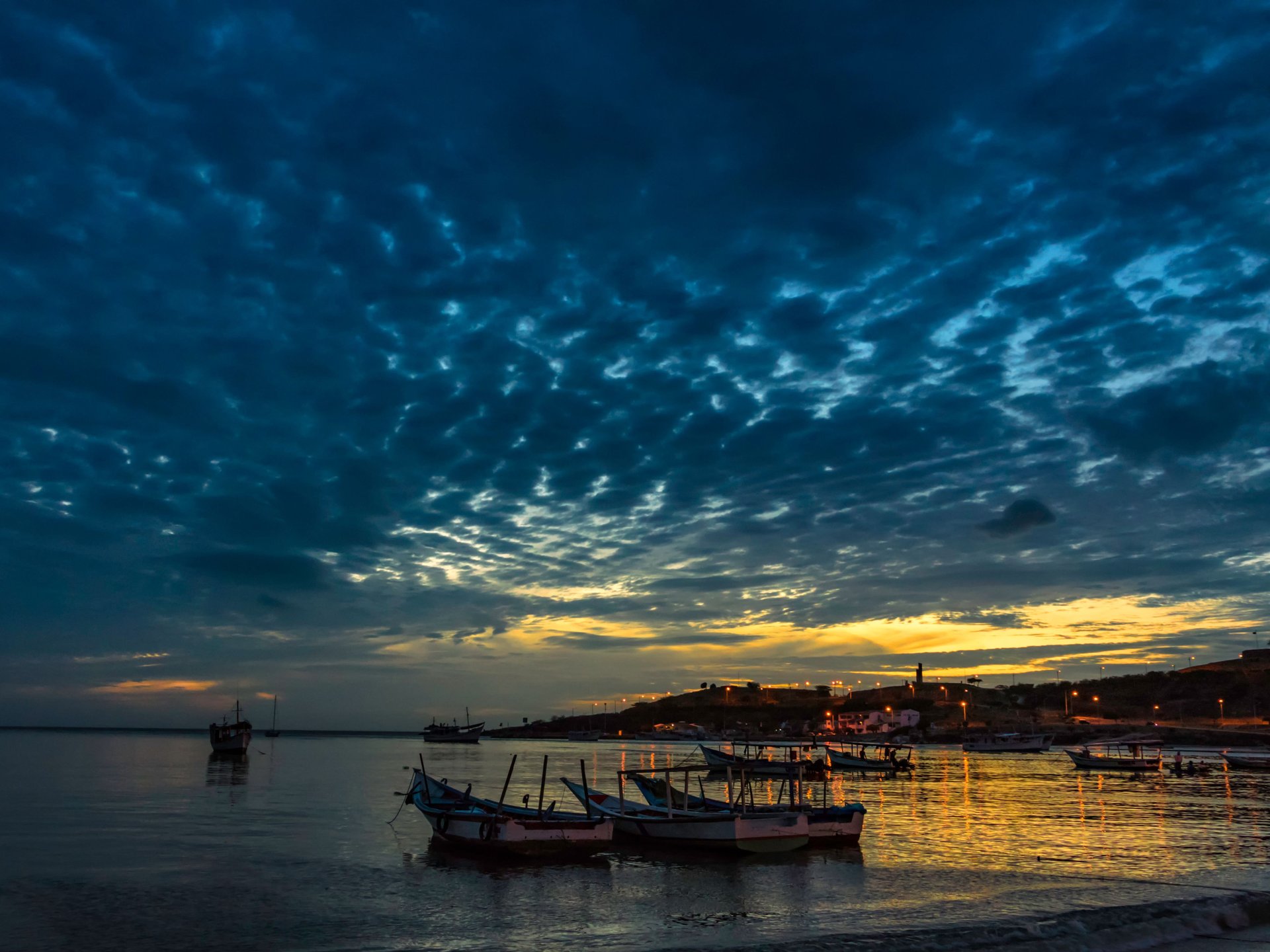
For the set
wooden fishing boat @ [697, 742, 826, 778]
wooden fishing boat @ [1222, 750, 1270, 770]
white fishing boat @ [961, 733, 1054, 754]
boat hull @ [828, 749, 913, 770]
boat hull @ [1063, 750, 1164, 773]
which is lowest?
white fishing boat @ [961, 733, 1054, 754]

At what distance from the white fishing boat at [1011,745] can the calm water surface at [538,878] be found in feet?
336

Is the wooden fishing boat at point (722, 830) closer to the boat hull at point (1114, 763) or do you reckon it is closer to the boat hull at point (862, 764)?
the boat hull at point (862, 764)

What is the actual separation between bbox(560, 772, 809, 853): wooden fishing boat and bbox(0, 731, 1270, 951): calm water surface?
3.08ft

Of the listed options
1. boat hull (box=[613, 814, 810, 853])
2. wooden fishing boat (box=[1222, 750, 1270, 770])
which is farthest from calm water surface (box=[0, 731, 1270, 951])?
wooden fishing boat (box=[1222, 750, 1270, 770])

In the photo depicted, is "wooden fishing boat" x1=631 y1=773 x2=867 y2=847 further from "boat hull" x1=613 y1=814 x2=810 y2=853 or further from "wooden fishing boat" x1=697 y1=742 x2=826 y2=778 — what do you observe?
"wooden fishing boat" x1=697 y1=742 x2=826 y2=778

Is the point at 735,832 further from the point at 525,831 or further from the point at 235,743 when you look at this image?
the point at 235,743

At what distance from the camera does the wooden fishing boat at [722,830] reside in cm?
3491

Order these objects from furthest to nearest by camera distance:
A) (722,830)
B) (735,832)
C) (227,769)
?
(227,769) → (722,830) → (735,832)

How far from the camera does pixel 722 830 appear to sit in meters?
35.0

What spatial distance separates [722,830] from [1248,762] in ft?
338

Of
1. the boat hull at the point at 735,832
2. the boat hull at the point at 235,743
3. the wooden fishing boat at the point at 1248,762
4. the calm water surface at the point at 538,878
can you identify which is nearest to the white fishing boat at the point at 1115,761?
the wooden fishing boat at the point at 1248,762

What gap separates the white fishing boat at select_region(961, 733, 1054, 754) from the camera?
6107 inches

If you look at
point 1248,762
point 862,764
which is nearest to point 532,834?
point 862,764

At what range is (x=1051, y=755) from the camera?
15075 centimetres
